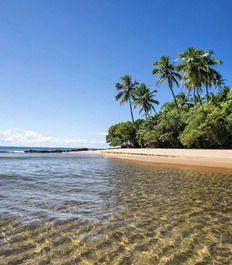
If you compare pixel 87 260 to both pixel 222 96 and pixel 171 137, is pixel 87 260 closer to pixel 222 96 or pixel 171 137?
pixel 171 137

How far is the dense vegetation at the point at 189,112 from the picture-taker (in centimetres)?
2512

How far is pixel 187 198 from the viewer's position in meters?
5.58

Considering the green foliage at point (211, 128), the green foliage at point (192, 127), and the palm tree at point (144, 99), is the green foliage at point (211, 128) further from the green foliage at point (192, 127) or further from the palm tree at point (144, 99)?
the palm tree at point (144, 99)

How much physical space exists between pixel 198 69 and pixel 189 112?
6.65 m

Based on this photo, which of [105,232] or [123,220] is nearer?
[105,232]

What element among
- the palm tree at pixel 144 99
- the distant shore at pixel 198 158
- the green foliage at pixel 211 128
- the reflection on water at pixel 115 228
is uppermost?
the palm tree at pixel 144 99

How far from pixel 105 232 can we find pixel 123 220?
2.18 ft

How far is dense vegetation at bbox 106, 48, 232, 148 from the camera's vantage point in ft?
82.4

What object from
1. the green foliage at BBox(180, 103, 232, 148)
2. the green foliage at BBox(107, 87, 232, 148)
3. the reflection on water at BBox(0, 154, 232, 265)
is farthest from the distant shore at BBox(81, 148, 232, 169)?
the reflection on water at BBox(0, 154, 232, 265)

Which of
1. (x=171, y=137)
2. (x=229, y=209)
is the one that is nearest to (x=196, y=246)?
(x=229, y=209)

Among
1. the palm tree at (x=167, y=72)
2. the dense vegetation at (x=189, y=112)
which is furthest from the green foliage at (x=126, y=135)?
the palm tree at (x=167, y=72)

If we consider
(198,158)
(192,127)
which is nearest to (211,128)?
(192,127)

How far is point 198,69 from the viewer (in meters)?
29.8

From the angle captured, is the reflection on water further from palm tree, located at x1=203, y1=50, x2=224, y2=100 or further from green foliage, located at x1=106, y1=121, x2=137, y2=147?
green foliage, located at x1=106, y1=121, x2=137, y2=147
